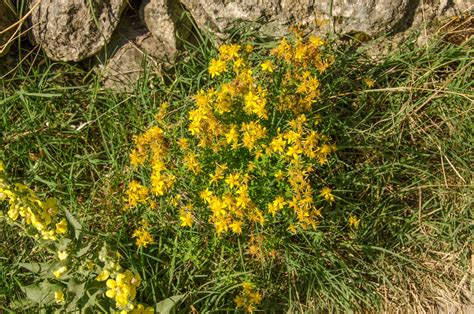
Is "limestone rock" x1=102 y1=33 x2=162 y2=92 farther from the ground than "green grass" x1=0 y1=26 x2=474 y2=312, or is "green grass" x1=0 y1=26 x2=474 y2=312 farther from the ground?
"limestone rock" x1=102 y1=33 x2=162 y2=92

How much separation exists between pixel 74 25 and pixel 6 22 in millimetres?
439

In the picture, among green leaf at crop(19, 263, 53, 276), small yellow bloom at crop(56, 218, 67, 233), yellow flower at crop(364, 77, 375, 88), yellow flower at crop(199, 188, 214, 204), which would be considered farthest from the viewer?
yellow flower at crop(364, 77, 375, 88)

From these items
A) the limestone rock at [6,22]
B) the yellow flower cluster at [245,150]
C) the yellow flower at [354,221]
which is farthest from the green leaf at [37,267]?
the yellow flower at [354,221]

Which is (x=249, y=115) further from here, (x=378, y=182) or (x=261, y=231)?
(x=378, y=182)

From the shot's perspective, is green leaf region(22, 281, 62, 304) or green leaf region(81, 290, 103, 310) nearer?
green leaf region(81, 290, 103, 310)

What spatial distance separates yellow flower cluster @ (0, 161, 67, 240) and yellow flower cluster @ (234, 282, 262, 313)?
41.3 inches

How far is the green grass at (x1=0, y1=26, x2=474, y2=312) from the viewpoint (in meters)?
3.11

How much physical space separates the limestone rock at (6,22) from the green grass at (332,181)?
0.23 metres

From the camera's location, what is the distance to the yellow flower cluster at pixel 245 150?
254 cm

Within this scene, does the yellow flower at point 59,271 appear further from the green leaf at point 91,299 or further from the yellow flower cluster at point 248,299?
the yellow flower cluster at point 248,299

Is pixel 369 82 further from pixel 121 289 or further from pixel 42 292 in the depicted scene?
pixel 42 292

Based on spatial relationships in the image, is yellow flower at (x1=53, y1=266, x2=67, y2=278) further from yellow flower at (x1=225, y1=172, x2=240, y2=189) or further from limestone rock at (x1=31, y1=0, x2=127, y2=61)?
limestone rock at (x1=31, y1=0, x2=127, y2=61)

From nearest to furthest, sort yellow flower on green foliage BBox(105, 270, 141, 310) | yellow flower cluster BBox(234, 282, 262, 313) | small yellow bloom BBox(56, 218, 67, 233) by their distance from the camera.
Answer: yellow flower on green foliage BBox(105, 270, 141, 310) → small yellow bloom BBox(56, 218, 67, 233) → yellow flower cluster BBox(234, 282, 262, 313)

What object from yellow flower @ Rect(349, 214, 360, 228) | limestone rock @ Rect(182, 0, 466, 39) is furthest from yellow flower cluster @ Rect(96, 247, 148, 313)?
limestone rock @ Rect(182, 0, 466, 39)
